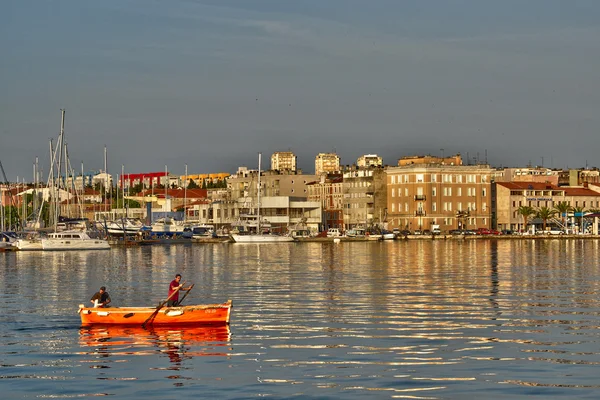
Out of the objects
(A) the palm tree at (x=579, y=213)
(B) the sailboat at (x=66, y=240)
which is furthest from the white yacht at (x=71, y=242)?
(A) the palm tree at (x=579, y=213)

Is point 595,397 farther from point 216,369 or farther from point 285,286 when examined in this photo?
point 285,286

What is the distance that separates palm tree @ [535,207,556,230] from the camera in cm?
18612

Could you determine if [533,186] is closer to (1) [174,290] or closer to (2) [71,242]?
(2) [71,242]

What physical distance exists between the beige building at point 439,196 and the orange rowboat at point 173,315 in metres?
146

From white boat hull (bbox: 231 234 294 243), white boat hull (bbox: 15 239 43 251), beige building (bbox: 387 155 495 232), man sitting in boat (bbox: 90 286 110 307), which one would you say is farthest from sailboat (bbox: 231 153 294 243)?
man sitting in boat (bbox: 90 286 110 307)

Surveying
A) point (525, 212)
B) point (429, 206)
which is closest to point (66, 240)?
point (429, 206)

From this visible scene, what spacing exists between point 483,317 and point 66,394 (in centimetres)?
1971

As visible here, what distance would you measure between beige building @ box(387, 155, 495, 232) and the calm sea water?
117 m

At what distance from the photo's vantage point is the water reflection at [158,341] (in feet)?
114

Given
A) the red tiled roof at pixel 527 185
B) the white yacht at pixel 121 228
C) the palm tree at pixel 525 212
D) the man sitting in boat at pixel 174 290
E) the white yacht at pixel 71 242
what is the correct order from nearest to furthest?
1. the man sitting in boat at pixel 174 290
2. the white yacht at pixel 71 242
3. the white yacht at pixel 121 228
4. the palm tree at pixel 525 212
5. the red tiled roof at pixel 527 185

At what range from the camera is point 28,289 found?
2421 inches

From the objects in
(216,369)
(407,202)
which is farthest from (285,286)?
(407,202)

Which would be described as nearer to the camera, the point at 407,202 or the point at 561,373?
the point at 561,373

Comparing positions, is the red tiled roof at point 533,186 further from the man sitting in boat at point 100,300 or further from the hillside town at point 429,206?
the man sitting in boat at point 100,300
